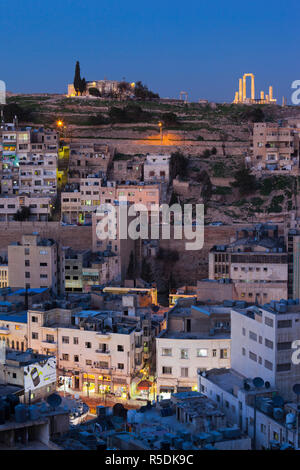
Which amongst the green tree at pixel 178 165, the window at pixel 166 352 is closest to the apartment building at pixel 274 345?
the window at pixel 166 352

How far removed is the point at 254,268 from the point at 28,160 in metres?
14.6

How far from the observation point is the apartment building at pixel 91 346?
67.1ft

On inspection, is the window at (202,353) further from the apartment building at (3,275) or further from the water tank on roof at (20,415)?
the apartment building at (3,275)

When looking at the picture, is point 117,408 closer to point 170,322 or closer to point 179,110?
point 170,322

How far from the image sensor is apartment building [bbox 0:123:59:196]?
37750 mm

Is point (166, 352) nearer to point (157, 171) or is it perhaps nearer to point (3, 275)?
point (3, 275)

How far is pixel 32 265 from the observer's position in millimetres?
28828

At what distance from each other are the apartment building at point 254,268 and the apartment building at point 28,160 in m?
11.0

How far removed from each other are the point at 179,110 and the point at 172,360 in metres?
29.9

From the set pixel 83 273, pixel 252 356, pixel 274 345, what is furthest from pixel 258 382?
pixel 83 273

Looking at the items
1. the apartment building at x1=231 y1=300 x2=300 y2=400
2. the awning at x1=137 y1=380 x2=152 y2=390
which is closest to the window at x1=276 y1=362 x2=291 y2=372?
the apartment building at x1=231 y1=300 x2=300 y2=400

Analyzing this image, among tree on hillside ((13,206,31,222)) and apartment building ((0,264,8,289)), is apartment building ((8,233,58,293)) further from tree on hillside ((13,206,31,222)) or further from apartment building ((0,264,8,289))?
tree on hillside ((13,206,31,222))

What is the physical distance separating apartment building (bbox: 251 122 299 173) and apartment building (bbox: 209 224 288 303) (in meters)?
11.2
